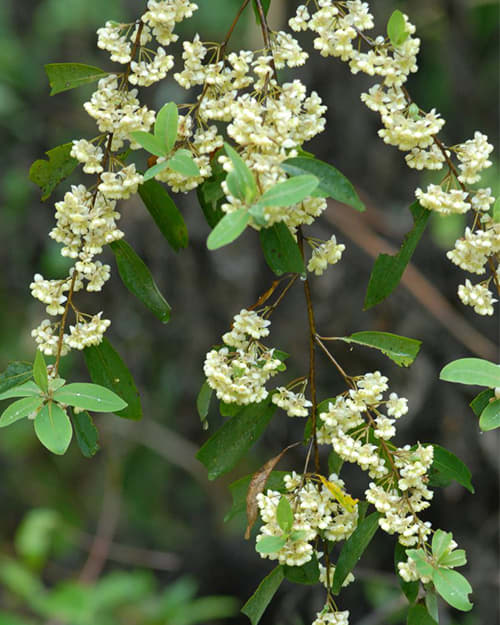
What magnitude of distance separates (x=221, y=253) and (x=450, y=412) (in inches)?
33.0

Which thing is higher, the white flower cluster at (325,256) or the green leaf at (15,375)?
the white flower cluster at (325,256)

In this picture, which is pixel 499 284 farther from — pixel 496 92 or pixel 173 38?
pixel 496 92

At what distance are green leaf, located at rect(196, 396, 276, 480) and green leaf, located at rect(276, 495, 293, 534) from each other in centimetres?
17

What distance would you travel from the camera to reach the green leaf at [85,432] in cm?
79

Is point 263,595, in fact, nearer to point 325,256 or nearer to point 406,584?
point 406,584

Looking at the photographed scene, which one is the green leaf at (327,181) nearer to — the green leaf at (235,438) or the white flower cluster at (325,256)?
the white flower cluster at (325,256)

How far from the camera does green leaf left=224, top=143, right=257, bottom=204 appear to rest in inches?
23.9

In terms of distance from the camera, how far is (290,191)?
1.98ft

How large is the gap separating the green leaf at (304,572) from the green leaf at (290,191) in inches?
14.2

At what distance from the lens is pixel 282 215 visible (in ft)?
2.13

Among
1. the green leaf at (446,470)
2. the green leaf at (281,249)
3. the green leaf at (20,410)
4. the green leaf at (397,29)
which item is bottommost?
the green leaf at (446,470)

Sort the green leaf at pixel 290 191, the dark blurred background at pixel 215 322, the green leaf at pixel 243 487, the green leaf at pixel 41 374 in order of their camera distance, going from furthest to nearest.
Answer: the dark blurred background at pixel 215 322
the green leaf at pixel 243 487
the green leaf at pixel 41 374
the green leaf at pixel 290 191

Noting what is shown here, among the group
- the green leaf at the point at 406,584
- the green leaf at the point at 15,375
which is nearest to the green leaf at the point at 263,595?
the green leaf at the point at 406,584

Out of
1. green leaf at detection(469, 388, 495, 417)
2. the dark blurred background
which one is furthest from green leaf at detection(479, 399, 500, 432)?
the dark blurred background
